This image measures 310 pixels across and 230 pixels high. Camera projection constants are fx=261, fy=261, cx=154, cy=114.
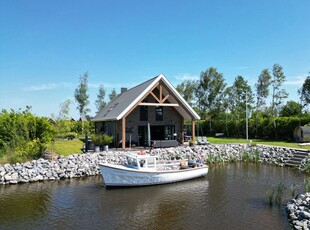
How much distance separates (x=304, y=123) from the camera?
92.6 feet

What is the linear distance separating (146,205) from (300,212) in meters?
5.73

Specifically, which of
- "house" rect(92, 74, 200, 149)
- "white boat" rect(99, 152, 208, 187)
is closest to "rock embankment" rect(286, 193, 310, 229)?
"white boat" rect(99, 152, 208, 187)

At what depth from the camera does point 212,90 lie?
41.6 meters

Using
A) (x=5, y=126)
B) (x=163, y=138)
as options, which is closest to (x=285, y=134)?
(x=163, y=138)

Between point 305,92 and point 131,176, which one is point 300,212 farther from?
point 305,92

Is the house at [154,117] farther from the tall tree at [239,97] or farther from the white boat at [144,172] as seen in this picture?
the tall tree at [239,97]

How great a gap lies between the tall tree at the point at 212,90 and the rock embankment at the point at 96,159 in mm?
18574

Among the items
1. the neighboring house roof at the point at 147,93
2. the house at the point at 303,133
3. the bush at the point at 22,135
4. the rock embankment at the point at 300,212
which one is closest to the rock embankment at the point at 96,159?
the bush at the point at 22,135

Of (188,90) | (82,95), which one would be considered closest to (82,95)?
(82,95)

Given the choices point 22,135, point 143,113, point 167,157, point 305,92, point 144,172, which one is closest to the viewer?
point 144,172

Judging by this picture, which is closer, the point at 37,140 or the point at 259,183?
the point at 259,183

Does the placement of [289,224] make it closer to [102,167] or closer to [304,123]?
[102,167]

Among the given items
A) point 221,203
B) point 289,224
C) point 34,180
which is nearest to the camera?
point 289,224

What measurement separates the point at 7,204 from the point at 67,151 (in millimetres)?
9284
